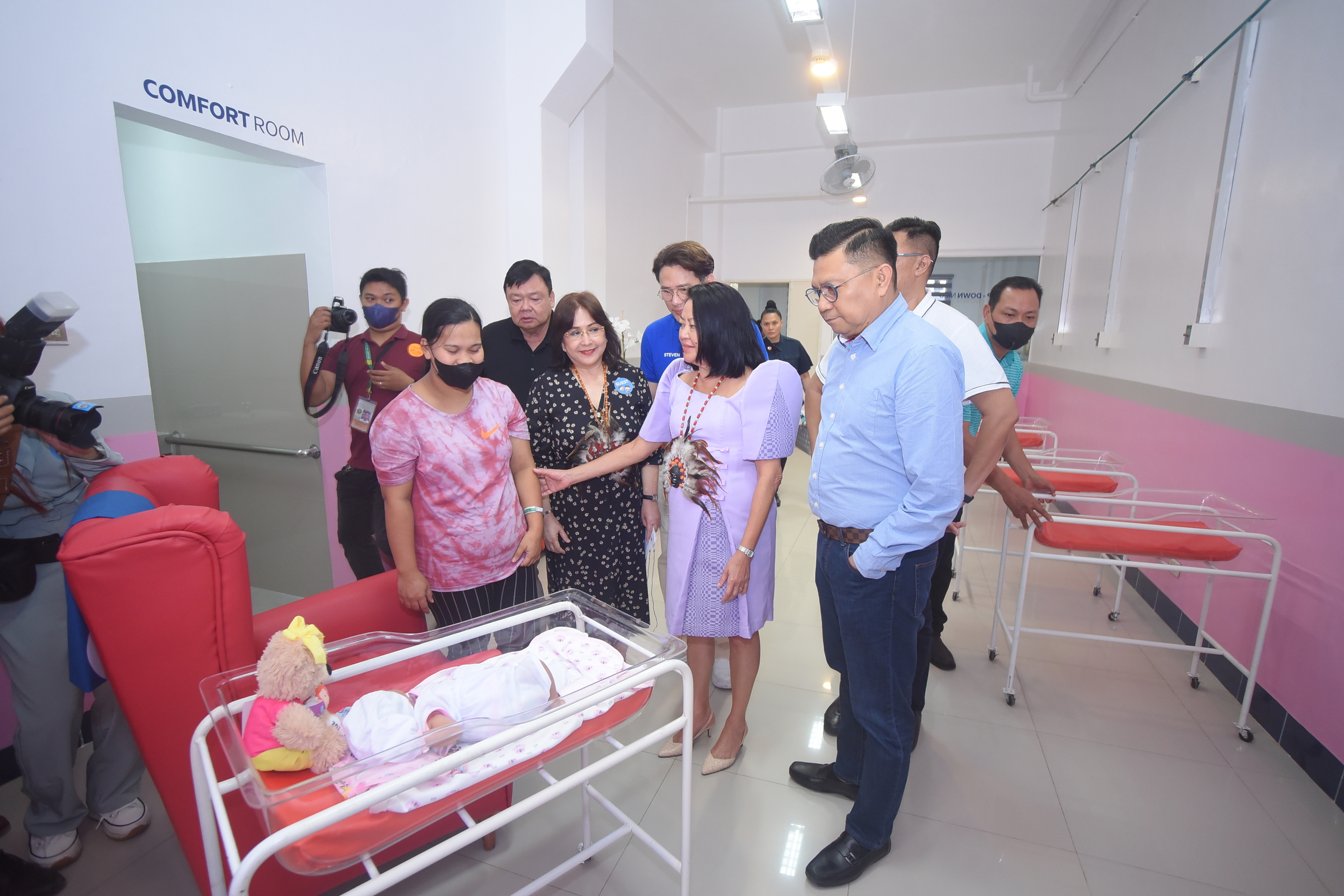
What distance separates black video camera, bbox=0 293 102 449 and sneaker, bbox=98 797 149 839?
1.15 metres

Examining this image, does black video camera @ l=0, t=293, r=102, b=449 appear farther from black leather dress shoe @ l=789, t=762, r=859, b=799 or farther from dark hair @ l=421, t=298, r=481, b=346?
black leather dress shoe @ l=789, t=762, r=859, b=799

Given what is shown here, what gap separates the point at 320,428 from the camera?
10.2ft

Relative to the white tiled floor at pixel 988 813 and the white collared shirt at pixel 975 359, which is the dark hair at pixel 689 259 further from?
the white tiled floor at pixel 988 813

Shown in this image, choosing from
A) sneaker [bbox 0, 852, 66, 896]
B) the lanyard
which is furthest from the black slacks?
sneaker [bbox 0, 852, 66, 896]

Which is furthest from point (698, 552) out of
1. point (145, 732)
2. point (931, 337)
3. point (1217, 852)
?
point (1217, 852)

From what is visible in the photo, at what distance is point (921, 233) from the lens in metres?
2.18

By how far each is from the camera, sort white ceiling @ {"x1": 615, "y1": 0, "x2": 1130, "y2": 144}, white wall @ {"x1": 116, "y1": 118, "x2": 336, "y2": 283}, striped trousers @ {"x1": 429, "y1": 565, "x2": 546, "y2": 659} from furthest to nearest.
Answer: white ceiling @ {"x1": 615, "y1": 0, "x2": 1130, "y2": 144}, white wall @ {"x1": 116, "y1": 118, "x2": 336, "y2": 283}, striped trousers @ {"x1": 429, "y1": 565, "x2": 546, "y2": 659}

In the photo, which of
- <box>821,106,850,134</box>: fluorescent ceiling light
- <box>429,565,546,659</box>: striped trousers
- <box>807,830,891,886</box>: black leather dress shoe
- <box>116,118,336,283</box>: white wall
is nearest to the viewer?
<box>807,830,891,886</box>: black leather dress shoe

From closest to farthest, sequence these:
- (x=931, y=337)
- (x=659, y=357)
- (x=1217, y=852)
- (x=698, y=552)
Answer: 1. (x=931, y=337)
2. (x=1217, y=852)
3. (x=698, y=552)
4. (x=659, y=357)

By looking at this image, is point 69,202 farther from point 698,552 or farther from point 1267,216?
point 1267,216

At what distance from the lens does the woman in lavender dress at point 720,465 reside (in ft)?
6.15

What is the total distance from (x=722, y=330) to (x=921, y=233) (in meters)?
0.89

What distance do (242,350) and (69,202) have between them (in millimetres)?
1154

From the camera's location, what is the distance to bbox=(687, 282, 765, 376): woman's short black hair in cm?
185
